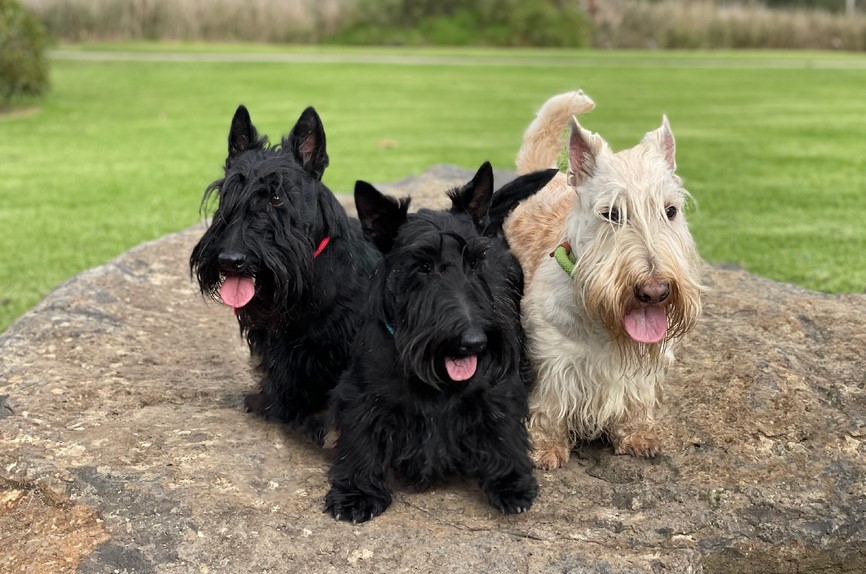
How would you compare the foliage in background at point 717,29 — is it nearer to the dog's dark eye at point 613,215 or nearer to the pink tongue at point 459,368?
the dog's dark eye at point 613,215

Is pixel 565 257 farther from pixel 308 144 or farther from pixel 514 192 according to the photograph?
pixel 308 144

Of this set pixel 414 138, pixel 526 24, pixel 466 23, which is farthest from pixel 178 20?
pixel 414 138

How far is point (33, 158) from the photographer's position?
13.0 meters

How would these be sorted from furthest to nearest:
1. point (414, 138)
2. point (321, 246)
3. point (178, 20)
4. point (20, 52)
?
point (178, 20) < point (20, 52) < point (414, 138) < point (321, 246)

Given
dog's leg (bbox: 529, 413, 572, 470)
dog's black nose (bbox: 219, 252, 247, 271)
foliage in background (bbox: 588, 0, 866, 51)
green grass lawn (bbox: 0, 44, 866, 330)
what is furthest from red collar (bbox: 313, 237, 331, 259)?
foliage in background (bbox: 588, 0, 866, 51)

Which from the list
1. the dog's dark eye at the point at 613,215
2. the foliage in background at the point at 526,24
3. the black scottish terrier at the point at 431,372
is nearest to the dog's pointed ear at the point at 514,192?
the black scottish terrier at the point at 431,372

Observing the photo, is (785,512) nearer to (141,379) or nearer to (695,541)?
(695,541)

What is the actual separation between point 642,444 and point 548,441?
0.44 m

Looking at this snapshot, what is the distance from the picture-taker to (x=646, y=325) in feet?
11.8

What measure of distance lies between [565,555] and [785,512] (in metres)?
1.00

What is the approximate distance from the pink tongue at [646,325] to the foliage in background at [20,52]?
14.9 meters

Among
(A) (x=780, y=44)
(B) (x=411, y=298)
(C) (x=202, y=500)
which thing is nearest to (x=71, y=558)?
(C) (x=202, y=500)

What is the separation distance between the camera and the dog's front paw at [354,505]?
351cm

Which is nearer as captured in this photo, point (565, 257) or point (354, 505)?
point (354, 505)
